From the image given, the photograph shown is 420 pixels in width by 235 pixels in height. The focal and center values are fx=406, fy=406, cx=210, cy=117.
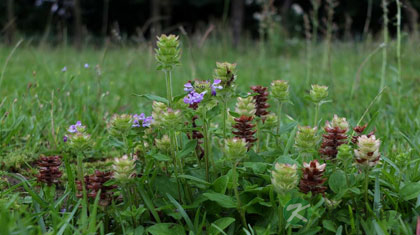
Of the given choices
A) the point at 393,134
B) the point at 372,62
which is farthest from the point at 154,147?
the point at 372,62

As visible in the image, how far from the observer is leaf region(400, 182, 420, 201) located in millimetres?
1255

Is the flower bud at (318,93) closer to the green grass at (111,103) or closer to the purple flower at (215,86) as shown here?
the green grass at (111,103)

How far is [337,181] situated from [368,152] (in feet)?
0.53

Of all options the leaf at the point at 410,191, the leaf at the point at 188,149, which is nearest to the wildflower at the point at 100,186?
the leaf at the point at 188,149

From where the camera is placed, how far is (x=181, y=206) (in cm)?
126

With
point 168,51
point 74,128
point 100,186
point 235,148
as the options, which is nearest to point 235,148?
point 235,148

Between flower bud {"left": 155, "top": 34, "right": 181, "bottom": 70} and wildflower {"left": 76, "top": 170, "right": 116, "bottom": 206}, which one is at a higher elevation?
flower bud {"left": 155, "top": 34, "right": 181, "bottom": 70}

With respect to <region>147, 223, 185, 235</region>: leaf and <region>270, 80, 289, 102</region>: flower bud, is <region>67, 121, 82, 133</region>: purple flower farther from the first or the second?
<region>270, 80, 289, 102</region>: flower bud

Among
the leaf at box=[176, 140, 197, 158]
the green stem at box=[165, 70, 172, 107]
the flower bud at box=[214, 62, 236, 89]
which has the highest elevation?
the flower bud at box=[214, 62, 236, 89]

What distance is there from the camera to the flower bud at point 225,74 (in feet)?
3.96

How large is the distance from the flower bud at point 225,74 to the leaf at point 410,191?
25.4 inches

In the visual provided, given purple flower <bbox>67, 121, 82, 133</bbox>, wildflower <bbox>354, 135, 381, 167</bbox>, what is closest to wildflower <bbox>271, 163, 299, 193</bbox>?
wildflower <bbox>354, 135, 381, 167</bbox>

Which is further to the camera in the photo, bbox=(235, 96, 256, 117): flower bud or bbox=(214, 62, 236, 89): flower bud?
bbox=(235, 96, 256, 117): flower bud

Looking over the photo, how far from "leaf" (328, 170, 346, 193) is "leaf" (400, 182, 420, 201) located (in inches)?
7.6
